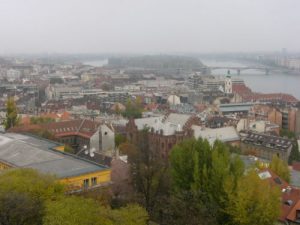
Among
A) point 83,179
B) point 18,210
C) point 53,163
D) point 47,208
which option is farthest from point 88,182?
point 18,210

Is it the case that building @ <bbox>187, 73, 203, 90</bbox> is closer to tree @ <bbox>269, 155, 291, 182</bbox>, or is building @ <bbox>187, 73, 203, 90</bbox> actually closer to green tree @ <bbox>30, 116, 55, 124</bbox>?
green tree @ <bbox>30, 116, 55, 124</bbox>

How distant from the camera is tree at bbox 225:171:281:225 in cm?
1020

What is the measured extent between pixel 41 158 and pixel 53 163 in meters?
0.74

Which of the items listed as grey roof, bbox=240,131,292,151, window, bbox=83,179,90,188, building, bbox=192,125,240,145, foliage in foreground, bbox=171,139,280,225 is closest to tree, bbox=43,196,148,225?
foliage in foreground, bbox=171,139,280,225

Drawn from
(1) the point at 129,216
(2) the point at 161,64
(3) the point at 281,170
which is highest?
(1) the point at 129,216

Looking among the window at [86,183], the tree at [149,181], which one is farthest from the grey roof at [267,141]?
the window at [86,183]

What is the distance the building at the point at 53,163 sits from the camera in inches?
466

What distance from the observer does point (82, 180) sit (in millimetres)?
11875

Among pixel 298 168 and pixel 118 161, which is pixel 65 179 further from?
pixel 298 168

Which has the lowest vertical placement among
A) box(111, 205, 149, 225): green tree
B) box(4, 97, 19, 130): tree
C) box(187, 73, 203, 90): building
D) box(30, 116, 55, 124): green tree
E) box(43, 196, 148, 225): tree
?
box(187, 73, 203, 90): building

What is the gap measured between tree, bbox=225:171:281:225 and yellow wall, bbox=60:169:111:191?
3416 millimetres

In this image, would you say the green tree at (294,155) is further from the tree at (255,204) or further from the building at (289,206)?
the tree at (255,204)

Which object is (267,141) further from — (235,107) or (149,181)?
(235,107)

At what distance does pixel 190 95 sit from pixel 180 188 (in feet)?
108
